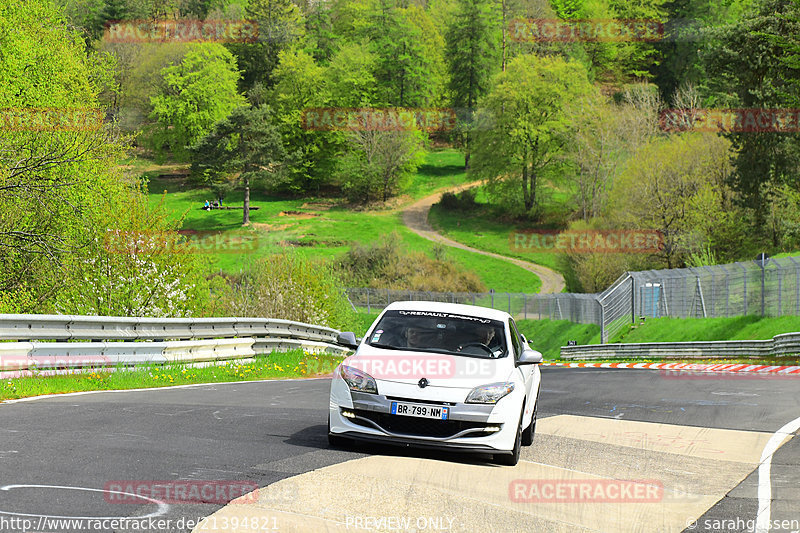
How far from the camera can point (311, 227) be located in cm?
9956

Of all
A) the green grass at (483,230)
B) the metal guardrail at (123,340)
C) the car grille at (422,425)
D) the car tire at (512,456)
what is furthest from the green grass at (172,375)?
the green grass at (483,230)

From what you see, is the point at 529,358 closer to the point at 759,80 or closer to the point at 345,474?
the point at 345,474

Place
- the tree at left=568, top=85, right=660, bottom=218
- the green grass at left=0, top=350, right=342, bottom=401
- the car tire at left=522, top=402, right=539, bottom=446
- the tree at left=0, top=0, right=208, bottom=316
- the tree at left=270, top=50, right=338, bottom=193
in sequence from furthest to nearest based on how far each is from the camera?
the tree at left=270, top=50, right=338, bottom=193 → the tree at left=568, top=85, right=660, bottom=218 → the tree at left=0, top=0, right=208, bottom=316 → the green grass at left=0, top=350, right=342, bottom=401 → the car tire at left=522, top=402, right=539, bottom=446

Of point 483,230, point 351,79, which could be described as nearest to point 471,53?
point 351,79

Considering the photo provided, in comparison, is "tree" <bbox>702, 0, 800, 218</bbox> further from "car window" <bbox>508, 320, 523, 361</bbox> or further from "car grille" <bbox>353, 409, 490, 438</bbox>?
"car grille" <bbox>353, 409, 490, 438</bbox>

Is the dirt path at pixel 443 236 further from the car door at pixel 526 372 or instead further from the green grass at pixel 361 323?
the car door at pixel 526 372

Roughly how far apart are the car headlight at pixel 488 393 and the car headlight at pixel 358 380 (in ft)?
3.14

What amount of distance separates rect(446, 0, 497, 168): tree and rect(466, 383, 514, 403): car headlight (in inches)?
4612

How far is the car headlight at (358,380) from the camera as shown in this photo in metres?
9.27

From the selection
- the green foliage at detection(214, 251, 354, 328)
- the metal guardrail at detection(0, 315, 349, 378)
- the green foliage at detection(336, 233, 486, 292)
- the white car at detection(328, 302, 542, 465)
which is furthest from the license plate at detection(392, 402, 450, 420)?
the green foliage at detection(336, 233, 486, 292)

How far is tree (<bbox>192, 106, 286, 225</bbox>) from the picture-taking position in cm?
10450

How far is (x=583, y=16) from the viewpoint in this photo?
155 metres

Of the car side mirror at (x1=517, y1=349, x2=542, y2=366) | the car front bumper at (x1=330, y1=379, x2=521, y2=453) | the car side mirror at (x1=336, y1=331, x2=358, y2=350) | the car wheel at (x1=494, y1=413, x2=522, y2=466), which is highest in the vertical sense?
the car side mirror at (x1=336, y1=331, x2=358, y2=350)

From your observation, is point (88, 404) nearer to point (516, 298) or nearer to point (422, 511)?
point (422, 511)
